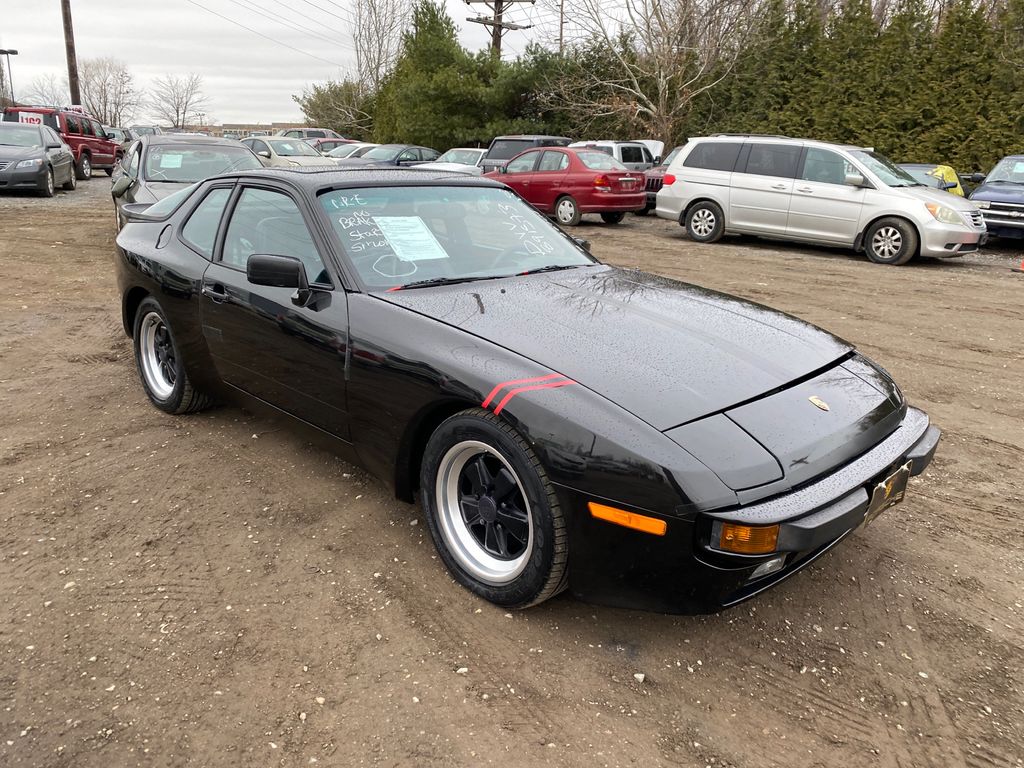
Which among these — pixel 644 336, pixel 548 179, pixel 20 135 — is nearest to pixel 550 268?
pixel 644 336

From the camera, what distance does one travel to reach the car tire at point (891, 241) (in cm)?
1055

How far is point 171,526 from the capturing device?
10.6 ft

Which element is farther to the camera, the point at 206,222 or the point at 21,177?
the point at 21,177

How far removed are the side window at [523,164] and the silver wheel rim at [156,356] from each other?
10.8 metres

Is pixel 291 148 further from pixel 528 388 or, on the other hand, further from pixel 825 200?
pixel 528 388

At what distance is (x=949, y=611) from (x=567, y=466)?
1605 mm

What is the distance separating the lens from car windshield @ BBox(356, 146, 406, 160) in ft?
64.9

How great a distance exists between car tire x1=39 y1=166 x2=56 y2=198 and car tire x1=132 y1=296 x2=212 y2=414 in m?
13.7

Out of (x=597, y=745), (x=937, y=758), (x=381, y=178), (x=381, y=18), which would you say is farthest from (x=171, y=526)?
(x=381, y=18)

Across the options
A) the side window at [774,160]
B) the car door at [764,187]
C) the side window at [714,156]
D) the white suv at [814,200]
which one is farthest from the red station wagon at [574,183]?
the side window at [774,160]

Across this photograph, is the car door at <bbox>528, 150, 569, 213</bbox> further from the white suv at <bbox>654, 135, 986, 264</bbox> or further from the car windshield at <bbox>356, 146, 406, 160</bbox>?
the car windshield at <bbox>356, 146, 406, 160</bbox>

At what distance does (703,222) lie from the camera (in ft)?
41.7

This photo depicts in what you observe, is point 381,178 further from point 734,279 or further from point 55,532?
point 734,279

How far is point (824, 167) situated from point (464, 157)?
9375 millimetres
